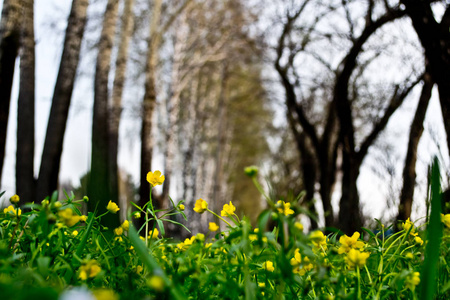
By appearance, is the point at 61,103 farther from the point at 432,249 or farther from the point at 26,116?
the point at 432,249

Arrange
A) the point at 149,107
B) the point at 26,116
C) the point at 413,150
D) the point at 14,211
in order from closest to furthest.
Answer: the point at 14,211 → the point at 26,116 → the point at 413,150 → the point at 149,107

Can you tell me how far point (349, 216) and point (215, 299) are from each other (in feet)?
19.5

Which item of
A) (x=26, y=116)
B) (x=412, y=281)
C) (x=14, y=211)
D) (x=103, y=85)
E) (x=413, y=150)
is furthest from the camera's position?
(x=103, y=85)

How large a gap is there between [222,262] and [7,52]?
380 cm

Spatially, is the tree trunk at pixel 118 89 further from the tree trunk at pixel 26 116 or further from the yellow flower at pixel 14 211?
the yellow flower at pixel 14 211

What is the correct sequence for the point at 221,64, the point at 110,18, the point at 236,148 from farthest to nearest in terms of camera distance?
the point at 236,148
the point at 221,64
the point at 110,18

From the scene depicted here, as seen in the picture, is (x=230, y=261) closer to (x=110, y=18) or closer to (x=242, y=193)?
(x=110, y=18)

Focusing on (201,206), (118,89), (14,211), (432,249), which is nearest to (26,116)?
(118,89)

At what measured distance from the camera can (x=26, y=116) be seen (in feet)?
14.8

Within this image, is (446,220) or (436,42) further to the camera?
(436,42)

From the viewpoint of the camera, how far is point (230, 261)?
1.16 meters

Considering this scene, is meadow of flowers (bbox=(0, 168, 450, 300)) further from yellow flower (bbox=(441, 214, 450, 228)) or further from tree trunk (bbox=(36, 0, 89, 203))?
tree trunk (bbox=(36, 0, 89, 203))

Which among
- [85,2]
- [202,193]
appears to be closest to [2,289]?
[85,2]

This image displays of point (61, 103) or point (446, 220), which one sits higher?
point (61, 103)
